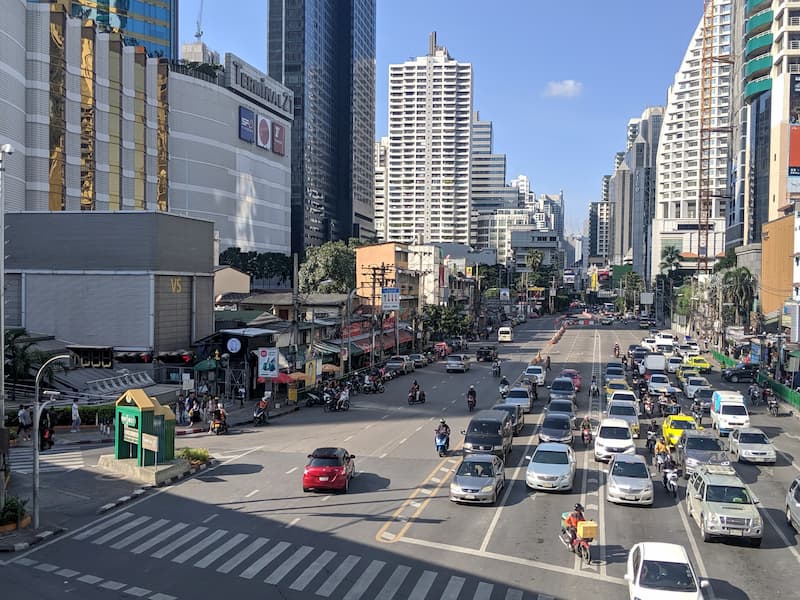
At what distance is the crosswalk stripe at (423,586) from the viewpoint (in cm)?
1622

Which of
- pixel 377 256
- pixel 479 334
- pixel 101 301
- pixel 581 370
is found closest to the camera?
pixel 101 301

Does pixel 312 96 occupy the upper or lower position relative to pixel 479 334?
upper

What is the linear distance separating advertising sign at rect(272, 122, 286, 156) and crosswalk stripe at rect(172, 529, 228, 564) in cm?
12403

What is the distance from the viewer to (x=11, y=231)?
49.8 metres

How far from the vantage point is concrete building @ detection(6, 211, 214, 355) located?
Answer: 48156 millimetres

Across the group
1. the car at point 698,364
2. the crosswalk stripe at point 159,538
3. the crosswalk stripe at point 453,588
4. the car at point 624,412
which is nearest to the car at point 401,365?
the car at point 698,364

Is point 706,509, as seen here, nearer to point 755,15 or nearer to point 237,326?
point 237,326

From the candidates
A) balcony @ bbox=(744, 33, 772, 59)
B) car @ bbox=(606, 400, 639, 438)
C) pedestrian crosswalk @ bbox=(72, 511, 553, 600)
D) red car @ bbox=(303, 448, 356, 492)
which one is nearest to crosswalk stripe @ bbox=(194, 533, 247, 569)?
pedestrian crosswalk @ bbox=(72, 511, 553, 600)

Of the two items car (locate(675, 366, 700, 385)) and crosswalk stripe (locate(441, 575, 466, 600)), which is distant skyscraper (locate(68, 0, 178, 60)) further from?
crosswalk stripe (locate(441, 575, 466, 600))

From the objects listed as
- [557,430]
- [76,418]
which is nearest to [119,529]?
[76,418]

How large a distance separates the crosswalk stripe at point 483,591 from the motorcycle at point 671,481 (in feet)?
35.5

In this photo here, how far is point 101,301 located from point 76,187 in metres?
44.6

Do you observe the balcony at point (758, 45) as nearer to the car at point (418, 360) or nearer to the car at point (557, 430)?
the car at point (418, 360)

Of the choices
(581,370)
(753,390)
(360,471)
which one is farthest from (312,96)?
(360,471)
